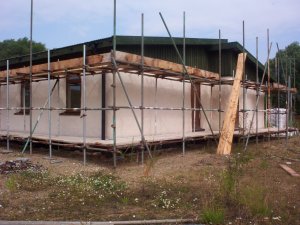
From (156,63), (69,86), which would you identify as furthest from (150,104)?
Answer: (69,86)

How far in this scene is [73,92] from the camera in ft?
43.3

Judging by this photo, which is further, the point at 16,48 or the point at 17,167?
the point at 16,48

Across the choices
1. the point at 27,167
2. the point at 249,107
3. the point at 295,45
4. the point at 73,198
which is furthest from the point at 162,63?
the point at 295,45

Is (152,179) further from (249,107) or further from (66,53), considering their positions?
(249,107)

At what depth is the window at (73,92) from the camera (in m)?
12.9

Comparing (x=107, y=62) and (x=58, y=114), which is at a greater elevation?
Result: (x=107, y=62)

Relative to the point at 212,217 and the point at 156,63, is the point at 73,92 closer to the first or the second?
the point at 156,63

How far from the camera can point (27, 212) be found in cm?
581

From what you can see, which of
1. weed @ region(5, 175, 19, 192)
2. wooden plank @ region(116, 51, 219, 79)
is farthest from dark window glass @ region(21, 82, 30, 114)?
weed @ region(5, 175, 19, 192)

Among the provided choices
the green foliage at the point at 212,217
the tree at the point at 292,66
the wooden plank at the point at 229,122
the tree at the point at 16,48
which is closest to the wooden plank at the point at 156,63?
the wooden plank at the point at 229,122

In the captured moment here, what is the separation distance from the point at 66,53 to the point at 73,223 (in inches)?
348

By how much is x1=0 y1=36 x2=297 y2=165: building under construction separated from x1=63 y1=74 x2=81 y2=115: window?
0.03 metres

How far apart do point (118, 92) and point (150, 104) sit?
1.77 metres

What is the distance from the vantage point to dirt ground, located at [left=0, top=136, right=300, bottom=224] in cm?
560
